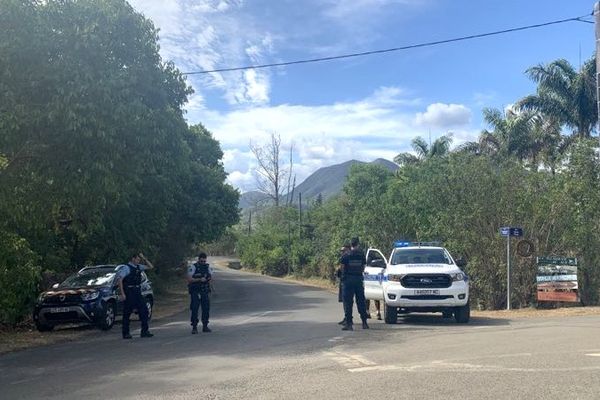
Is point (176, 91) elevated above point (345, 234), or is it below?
above

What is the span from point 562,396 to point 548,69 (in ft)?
126

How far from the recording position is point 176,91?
61.8 ft

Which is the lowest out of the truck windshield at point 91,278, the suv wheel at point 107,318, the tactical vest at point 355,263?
the suv wheel at point 107,318

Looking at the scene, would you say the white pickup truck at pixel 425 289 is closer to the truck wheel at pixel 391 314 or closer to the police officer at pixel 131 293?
the truck wheel at pixel 391 314

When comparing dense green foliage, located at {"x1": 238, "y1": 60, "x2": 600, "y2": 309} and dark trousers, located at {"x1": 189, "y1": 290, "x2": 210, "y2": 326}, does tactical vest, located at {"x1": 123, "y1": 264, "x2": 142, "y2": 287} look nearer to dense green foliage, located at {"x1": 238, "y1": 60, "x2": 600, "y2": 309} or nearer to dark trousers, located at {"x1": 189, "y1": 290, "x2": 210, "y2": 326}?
dark trousers, located at {"x1": 189, "y1": 290, "x2": 210, "y2": 326}

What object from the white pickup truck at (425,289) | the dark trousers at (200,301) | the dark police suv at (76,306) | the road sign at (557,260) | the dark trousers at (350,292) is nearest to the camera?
the dark trousers at (350,292)

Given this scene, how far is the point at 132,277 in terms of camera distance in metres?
13.0

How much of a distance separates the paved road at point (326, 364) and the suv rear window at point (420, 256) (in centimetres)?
205

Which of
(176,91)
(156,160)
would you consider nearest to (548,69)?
(176,91)

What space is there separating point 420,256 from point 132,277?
6.87 metres

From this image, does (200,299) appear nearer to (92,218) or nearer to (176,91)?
(92,218)

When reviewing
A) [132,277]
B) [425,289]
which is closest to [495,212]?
[425,289]

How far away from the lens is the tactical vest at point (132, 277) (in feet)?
42.3

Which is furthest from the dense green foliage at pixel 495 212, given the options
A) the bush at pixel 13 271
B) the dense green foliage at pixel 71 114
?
the bush at pixel 13 271
